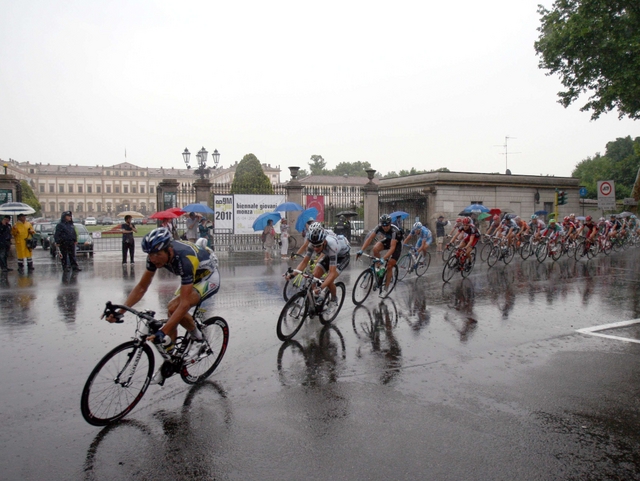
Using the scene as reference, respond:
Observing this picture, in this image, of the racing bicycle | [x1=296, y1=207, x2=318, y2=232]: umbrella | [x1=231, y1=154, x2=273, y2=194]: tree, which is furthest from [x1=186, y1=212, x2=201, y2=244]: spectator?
[x1=231, y1=154, x2=273, y2=194]: tree

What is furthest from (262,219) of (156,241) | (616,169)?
(616,169)

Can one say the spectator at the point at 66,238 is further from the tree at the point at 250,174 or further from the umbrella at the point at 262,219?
the tree at the point at 250,174

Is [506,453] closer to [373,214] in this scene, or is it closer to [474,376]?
[474,376]

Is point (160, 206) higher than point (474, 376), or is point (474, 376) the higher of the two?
point (160, 206)

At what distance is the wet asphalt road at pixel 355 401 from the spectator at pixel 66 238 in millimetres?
6057

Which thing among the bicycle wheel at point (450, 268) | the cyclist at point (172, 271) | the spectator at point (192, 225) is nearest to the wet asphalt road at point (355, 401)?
Answer: the cyclist at point (172, 271)

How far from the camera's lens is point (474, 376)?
5992 millimetres

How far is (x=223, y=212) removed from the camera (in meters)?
24.2

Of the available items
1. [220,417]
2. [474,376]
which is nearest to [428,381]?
[474,376]

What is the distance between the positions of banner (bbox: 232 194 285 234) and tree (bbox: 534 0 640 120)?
17022mm

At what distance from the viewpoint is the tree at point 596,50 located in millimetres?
24344

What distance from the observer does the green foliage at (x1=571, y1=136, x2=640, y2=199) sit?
183 feet

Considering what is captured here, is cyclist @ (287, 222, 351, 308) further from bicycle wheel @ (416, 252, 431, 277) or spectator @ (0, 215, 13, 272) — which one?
spectator @ (0, 215, 13, 272)

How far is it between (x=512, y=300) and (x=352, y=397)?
6.85 m
